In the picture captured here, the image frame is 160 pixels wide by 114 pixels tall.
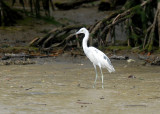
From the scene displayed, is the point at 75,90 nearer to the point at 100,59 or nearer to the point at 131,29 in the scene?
the point at 100,59

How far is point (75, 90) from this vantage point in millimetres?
7340

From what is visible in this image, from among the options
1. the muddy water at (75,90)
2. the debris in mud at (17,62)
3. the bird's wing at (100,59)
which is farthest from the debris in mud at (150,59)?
the debris in mud at (17,62)

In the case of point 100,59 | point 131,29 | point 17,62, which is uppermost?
point 131,29

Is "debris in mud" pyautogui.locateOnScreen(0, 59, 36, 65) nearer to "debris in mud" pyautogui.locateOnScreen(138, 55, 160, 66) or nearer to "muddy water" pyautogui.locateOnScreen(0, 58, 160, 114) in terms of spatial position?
"muddy water" pyautogui.locateOnScreen(0, 58, 160, 114)

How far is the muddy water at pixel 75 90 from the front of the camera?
5.99 metres

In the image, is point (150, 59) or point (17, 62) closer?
point (17, 62)

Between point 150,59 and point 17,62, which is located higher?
point 17,62

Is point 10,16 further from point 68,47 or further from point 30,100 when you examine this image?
point 30,100

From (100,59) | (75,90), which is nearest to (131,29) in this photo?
(100,59)

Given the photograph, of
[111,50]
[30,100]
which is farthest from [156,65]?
[30,100]

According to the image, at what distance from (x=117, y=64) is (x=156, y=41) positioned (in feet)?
5.37

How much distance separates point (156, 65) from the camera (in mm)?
10492

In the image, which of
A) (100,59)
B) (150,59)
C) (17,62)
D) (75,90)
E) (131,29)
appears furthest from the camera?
(131,29)

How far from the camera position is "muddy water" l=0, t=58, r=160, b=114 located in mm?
5992
